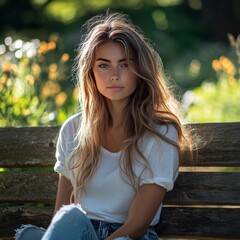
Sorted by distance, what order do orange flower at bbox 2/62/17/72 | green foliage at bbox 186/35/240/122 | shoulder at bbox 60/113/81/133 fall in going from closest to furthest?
shoulder at bbox 60/113/81/133
orange flower at bbox 2/62/17/72
green foliage at bbox 186/35/240/122

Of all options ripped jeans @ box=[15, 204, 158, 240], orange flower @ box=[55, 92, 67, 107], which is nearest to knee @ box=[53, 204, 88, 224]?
ripped jeans @ box=[15, 204, 158, 240]

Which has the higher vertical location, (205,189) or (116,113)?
(116,113)

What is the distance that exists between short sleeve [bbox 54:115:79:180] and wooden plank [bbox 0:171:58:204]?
0.28 metres

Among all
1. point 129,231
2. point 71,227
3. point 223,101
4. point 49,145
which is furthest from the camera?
point 223,101

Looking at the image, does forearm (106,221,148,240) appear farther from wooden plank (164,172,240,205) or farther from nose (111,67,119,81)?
nose (111,67,119,81)

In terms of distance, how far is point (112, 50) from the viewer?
405cm

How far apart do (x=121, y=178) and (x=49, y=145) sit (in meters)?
0.68

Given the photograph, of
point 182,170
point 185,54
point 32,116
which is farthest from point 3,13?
point 182,170

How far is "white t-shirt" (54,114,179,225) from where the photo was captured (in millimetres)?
3947

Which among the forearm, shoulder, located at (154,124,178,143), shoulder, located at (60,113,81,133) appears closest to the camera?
the forearm

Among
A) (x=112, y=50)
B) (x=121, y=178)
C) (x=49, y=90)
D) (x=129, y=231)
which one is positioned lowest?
(x=129, y=231)

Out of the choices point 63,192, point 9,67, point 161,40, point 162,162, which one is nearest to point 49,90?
point 9,67

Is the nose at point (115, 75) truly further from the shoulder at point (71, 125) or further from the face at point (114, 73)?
the shoulder at point (71, 125)

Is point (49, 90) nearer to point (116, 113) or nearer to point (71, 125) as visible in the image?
point (71, 125)
